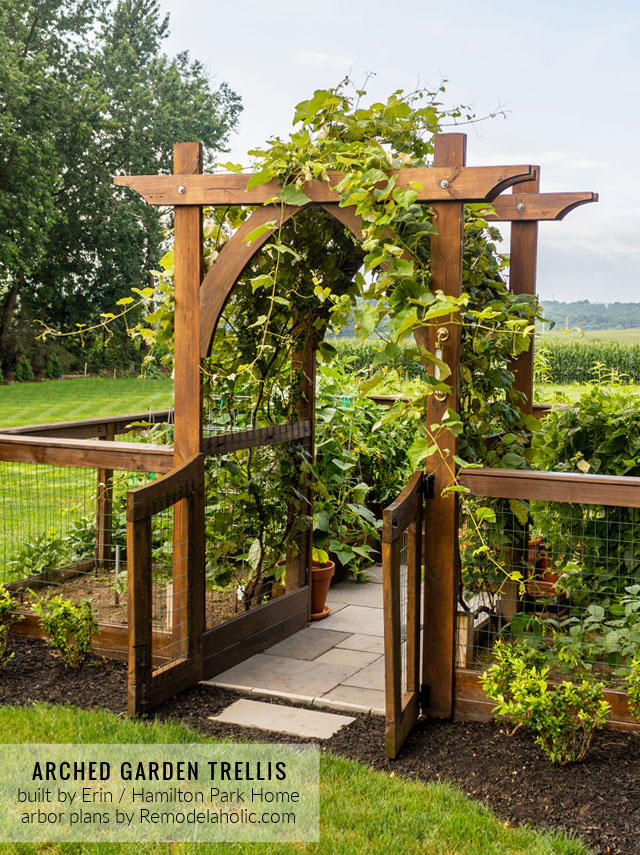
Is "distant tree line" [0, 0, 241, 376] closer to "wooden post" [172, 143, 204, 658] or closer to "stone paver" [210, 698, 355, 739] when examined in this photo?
"wooden post" [172, 143, 204, 658]

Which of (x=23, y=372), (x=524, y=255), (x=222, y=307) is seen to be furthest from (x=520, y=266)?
(x=23, y=372)

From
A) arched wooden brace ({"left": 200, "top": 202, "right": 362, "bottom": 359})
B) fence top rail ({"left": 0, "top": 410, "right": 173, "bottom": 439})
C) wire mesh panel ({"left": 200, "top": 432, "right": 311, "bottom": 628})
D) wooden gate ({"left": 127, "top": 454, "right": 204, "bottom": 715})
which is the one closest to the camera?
wooden gate ({"left": 127, "top": 454, "right": 204, "bottom": 715})

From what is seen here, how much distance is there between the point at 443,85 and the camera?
3377 mm

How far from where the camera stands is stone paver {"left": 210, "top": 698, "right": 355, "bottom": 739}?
316 cm

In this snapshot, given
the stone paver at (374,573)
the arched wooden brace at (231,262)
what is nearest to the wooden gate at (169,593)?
the arched wooden brace at (231,262)

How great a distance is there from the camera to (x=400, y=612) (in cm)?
299

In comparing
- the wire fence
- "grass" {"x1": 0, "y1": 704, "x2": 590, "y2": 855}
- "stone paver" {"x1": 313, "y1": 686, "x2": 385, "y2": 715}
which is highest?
the wire fence

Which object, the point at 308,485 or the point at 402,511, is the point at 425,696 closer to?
the point at 402,511

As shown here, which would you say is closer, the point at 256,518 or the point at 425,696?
the point at 425,696

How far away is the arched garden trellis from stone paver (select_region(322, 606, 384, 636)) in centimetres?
45

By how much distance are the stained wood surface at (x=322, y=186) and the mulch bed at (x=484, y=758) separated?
1.96 m

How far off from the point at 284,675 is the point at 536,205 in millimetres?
2416

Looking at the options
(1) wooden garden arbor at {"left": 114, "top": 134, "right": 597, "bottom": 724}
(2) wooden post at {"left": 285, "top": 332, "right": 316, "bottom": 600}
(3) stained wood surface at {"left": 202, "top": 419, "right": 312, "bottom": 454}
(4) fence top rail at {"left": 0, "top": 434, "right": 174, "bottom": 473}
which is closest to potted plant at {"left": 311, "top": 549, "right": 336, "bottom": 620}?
(2) wooden post at {"left": 285, "top": 332, "right": 316, "bottom": 600}

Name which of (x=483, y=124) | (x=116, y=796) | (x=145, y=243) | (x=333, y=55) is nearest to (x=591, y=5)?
(x=333, y=55)
